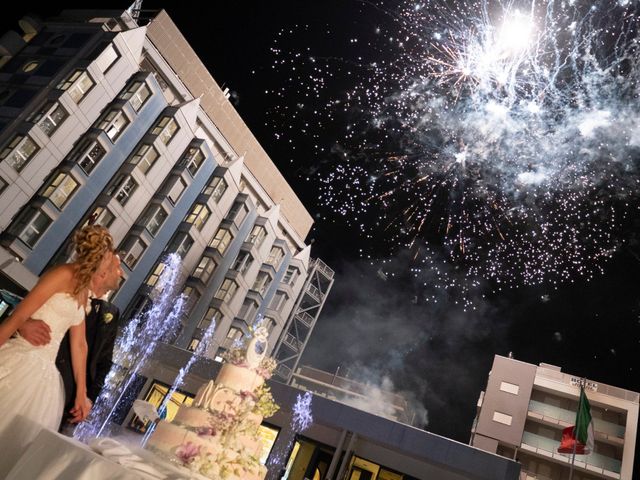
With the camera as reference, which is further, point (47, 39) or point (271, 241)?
point (271, 241)

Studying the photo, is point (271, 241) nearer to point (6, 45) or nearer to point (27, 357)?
point (6, 45)

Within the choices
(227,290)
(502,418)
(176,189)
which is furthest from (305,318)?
(176,189)

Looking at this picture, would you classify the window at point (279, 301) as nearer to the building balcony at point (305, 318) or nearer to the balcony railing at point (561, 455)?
the building balcony at point (305, 318)

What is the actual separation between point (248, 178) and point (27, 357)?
128ft

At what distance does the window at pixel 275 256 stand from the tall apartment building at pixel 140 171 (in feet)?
0.44

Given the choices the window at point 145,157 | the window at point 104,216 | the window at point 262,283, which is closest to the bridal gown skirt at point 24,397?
the window at point 104,216

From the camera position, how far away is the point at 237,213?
3853 centimetres

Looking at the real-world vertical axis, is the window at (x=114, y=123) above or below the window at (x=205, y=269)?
A: above

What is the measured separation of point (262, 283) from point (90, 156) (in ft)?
58.8

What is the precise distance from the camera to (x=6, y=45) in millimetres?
31953

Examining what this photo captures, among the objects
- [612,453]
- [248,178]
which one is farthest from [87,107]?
[612,453]

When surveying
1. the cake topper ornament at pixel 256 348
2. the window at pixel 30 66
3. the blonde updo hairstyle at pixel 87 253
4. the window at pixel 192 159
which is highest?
the window at pixel 192 159

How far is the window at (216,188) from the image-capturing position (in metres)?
36.4

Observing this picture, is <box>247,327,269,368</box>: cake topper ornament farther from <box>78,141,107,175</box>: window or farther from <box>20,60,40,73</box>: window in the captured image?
<box>20,60,40,73</box>: window
